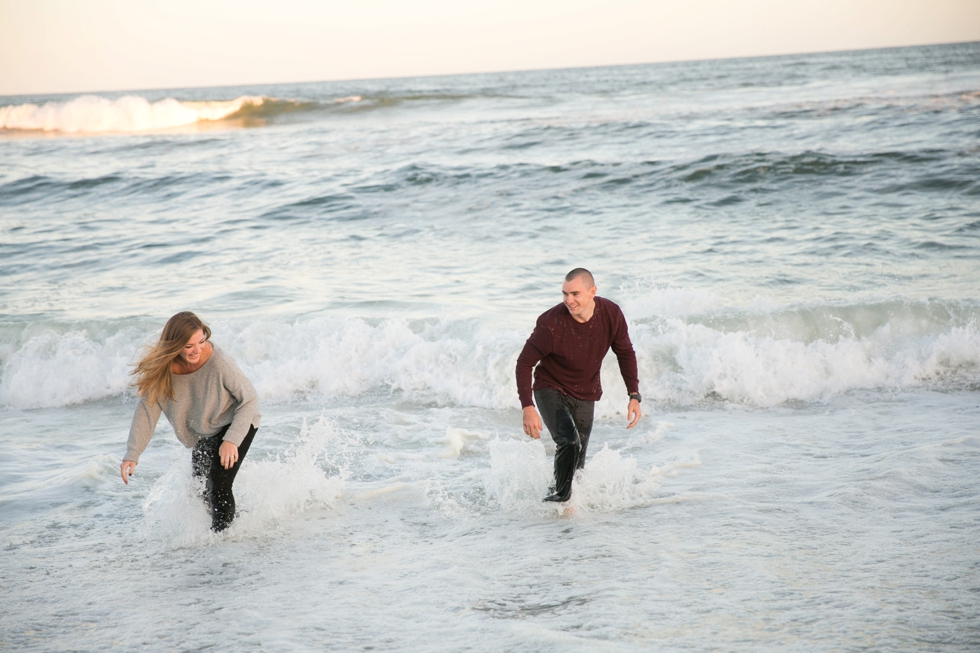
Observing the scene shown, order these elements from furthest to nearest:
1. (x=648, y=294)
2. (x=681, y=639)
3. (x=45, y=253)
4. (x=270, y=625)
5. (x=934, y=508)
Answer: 1. (x=45, y=253)
2. (x=648, y=294)
3. (x=934, y=508)
4. (x=270, y=625)
5. (x=681, y=639)

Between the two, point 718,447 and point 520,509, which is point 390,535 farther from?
point 718,447

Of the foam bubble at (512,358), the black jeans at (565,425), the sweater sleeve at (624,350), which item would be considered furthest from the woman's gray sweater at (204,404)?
the foam bubble at (512,358)

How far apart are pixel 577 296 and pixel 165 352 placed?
93.1 inches

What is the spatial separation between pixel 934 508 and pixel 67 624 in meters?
5.02

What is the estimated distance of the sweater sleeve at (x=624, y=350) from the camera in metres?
4.70

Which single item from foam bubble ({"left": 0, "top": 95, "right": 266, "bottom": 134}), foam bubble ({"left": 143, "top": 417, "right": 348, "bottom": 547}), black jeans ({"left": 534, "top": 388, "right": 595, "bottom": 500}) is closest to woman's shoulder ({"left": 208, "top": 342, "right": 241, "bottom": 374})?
foam bubble ({"left": 143, "top": 417, "right": 348, "bottom": 547})

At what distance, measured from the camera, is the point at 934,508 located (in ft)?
15.3

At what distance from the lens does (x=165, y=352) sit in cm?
414

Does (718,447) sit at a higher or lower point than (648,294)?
lower

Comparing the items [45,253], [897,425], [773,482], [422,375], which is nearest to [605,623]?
[773,482]

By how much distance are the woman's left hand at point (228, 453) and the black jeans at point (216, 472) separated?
6.7 inches

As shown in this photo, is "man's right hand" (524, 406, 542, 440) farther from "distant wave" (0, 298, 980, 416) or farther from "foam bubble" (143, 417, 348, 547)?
"distant wave" (0, 298, 980, 416)

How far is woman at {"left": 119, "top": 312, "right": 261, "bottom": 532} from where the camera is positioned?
13.7 feet

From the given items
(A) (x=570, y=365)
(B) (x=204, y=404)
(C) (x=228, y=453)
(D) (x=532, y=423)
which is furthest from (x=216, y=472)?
(A) (x=570, y=365)
